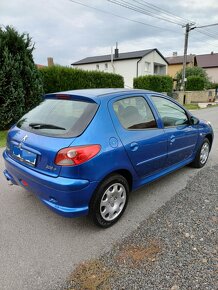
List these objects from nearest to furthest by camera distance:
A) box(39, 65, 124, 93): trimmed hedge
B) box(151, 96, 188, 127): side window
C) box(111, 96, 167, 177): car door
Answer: box(111, 96, 167, 177): car door < box(151, 96, 188, 127): side window < box(39, 65, 124, 93): trimmed hedge

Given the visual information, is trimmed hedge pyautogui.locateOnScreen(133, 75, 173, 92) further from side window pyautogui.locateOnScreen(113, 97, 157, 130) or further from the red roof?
the red roof

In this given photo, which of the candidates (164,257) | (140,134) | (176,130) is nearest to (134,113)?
(140,134)

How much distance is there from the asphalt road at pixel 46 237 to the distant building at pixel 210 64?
50.6 meters

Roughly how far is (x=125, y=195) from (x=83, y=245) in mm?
799

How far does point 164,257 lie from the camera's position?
93.0 inches

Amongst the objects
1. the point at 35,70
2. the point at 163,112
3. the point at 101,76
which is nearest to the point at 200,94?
the point at 101,76

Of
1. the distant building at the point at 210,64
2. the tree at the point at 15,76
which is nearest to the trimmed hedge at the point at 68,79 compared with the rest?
the tree at the point at 15,76

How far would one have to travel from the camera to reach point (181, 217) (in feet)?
10.1

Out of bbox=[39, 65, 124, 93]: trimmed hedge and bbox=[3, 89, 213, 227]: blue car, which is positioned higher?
bbox=[39, 65, 124, 93]: trimmed hedge

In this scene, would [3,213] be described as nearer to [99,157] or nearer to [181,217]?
[99,157]

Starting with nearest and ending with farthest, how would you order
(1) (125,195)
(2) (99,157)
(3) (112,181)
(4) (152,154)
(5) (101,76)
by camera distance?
(2) (99,157) → (3) (112,181) → (1) (125,195) → (4) (152,154) → (5) (101,76)

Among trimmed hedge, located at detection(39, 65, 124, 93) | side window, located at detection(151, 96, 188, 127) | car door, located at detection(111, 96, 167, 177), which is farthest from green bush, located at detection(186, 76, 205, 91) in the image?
car door, located at detection(111, 96, 167, 177)

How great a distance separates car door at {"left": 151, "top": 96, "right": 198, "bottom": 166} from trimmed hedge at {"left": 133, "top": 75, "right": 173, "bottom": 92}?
714 inches

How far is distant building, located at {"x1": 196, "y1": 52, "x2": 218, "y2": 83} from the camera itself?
4888 centimetres
